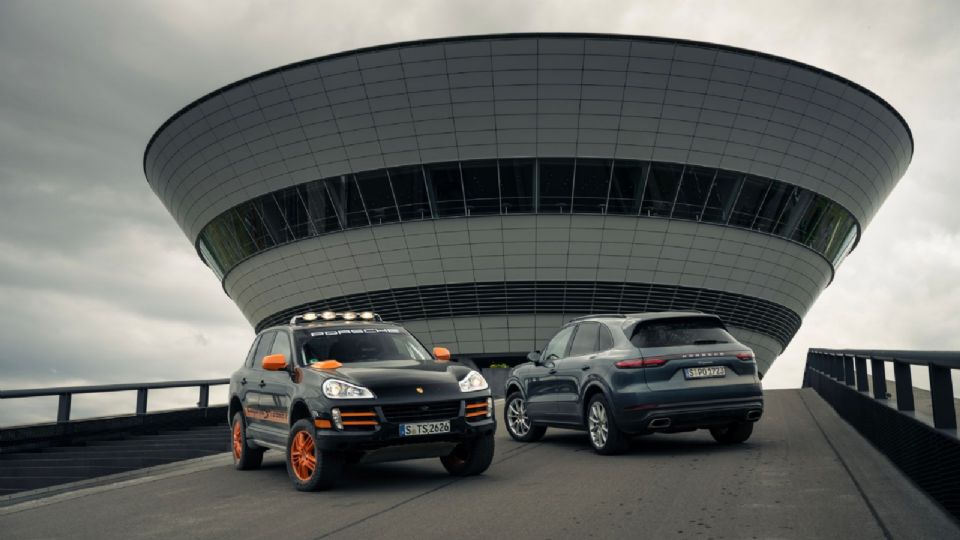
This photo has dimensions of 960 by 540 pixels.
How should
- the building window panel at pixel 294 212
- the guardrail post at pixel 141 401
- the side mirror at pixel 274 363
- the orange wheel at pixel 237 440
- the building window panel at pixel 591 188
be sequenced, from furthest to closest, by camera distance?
the building window panel at pixel 294 212 → the building window panel at pixel 591 188 → the guardrail post at pixel 141 401 → the orange wheel at pixel 237 440 → the side mirror at pixel 274 363

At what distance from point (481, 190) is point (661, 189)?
7754 mm

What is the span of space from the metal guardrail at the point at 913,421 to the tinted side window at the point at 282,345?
631 centimetres

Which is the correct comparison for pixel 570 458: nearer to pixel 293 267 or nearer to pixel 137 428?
pixel 137 428

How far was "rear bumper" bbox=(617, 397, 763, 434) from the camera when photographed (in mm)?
10531

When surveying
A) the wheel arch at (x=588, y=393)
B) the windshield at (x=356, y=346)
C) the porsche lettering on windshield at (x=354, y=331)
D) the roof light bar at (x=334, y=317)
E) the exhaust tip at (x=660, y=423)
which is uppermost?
the roof light bar at (x=334, y=317)

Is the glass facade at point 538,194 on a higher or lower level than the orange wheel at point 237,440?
higher

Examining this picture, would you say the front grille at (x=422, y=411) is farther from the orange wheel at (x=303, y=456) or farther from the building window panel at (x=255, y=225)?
the building window panel at (x=255, y=225)

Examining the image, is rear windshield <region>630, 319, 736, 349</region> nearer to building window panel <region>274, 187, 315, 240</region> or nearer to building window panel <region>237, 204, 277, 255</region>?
building window panel <region>274, 187, 315, 240</region>

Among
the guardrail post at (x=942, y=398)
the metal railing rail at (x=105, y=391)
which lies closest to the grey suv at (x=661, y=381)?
the guardrail post at (x=942, y=398)

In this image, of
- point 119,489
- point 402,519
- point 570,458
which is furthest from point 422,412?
point 119,489

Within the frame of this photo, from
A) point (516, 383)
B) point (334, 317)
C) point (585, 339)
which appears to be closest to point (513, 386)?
point (516, 383)

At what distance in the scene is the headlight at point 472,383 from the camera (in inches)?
360

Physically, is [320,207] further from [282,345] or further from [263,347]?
[282,345]

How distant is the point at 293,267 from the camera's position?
4191cm
